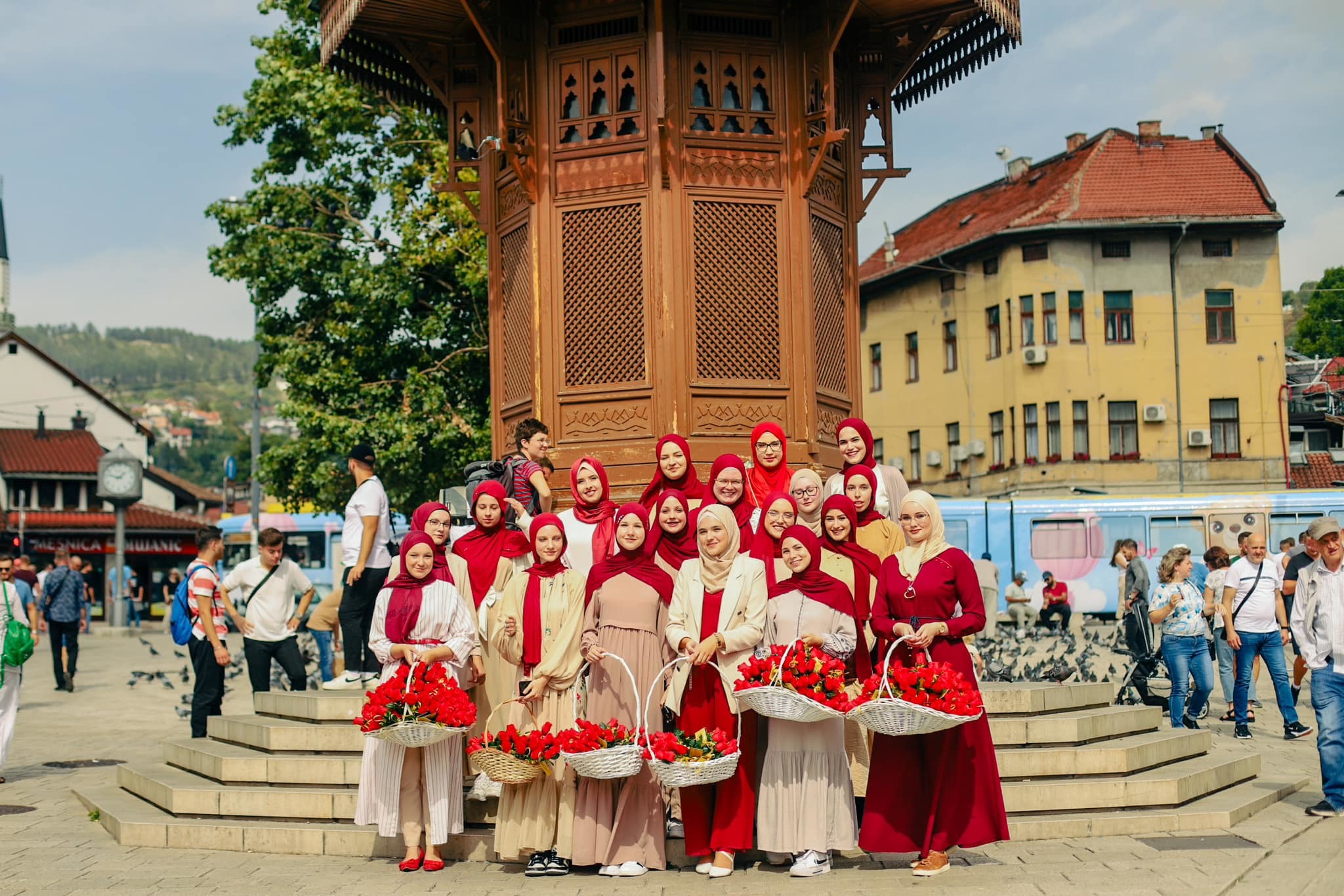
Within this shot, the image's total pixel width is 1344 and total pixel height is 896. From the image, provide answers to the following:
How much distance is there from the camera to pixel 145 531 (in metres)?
58.0

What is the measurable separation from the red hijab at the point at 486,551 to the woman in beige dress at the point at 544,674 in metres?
0.66

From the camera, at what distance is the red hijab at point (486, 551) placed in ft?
28.5

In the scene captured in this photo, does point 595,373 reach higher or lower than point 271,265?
lower

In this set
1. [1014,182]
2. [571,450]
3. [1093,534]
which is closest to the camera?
[571,450]

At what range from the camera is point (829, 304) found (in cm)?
1305

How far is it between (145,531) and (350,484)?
124 feet

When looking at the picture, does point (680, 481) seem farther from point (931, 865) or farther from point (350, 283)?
point (350, 283)

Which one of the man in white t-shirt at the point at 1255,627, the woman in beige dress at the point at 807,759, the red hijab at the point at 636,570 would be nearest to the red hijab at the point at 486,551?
the red hijab at the point at 636,570

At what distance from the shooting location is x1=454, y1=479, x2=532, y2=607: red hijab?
8680 mm

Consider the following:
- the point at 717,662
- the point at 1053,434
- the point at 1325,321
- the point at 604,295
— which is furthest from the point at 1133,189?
the point at 717,662

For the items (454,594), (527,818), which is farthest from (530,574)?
(527,818)

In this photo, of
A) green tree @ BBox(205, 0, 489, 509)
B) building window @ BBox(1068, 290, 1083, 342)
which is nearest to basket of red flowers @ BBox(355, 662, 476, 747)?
green tree @ BBox(205, 0, 489, 509)

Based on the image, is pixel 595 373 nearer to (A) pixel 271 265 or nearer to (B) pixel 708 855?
(B) pixel 708 855

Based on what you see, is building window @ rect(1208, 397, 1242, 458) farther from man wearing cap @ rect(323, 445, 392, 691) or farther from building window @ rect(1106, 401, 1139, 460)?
man wearing cap @ rect(323, 445, 392, 691)
